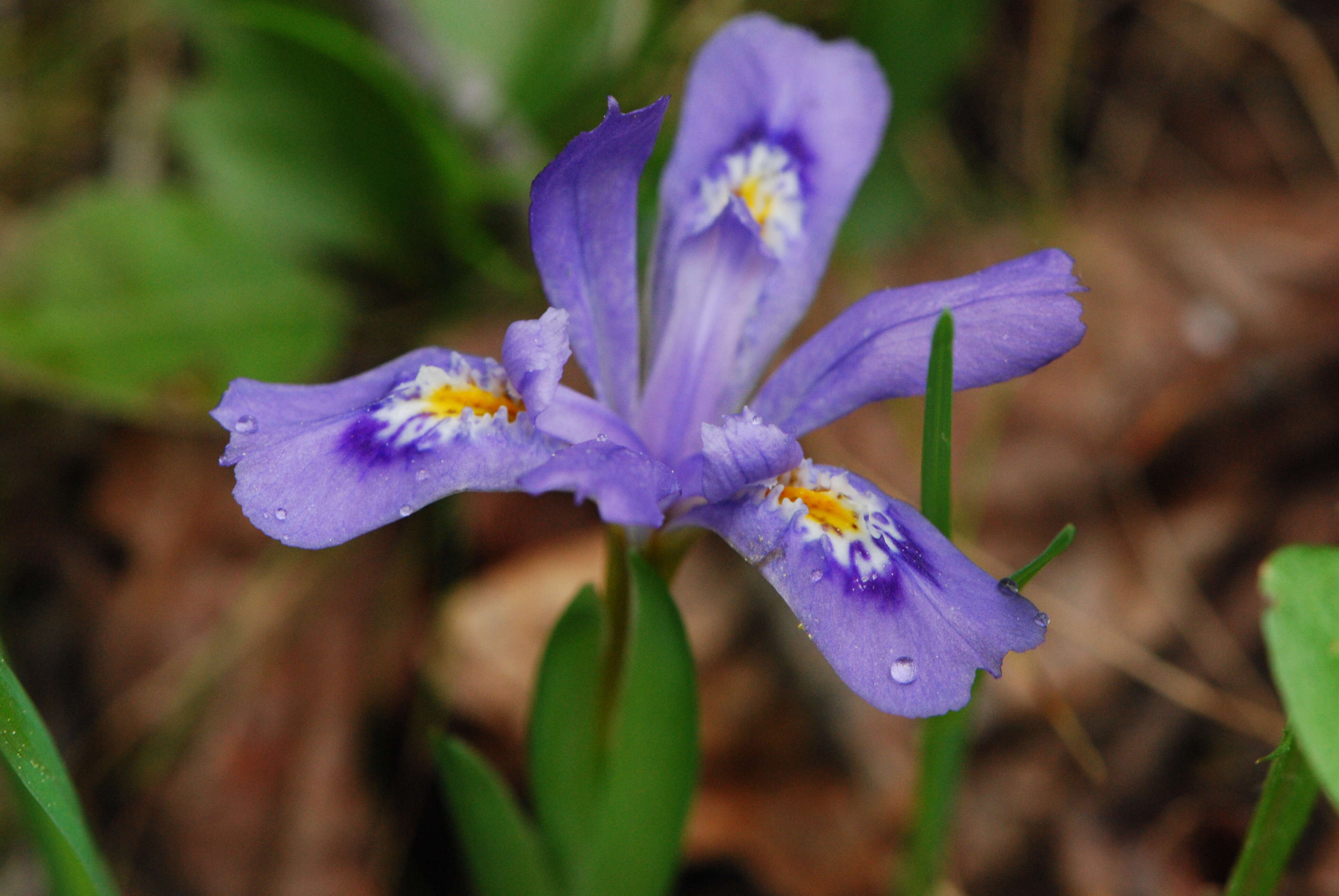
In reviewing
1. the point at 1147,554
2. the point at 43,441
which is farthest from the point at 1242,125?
the point at 43,441

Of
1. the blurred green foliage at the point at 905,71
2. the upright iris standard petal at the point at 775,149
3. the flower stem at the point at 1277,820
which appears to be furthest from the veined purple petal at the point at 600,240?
the blurred green foliage at the point at 905,71

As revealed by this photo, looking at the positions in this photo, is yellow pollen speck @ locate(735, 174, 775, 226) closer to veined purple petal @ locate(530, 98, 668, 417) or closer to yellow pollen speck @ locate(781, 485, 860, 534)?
veined purple petal @ locate(530, 98, 668, 417)

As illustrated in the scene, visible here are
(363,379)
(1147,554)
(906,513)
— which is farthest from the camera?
(1147,554)

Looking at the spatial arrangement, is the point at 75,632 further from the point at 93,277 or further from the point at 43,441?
the point at 93,277

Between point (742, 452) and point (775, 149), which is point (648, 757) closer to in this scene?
point (742, 452)

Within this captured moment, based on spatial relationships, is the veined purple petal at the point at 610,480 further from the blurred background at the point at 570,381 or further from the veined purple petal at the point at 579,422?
the blurred background at the point at 570,381

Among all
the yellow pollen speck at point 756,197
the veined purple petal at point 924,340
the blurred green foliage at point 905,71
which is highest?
the blurred green foliage at point 905,71

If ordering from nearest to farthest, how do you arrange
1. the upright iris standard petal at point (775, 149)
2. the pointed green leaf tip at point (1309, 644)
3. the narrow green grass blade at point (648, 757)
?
the pointed green leaf tip at point (1309, 644) → the narrow green grass blade at point (648, 757) → the upright iris standard petal at point (775, 149)
